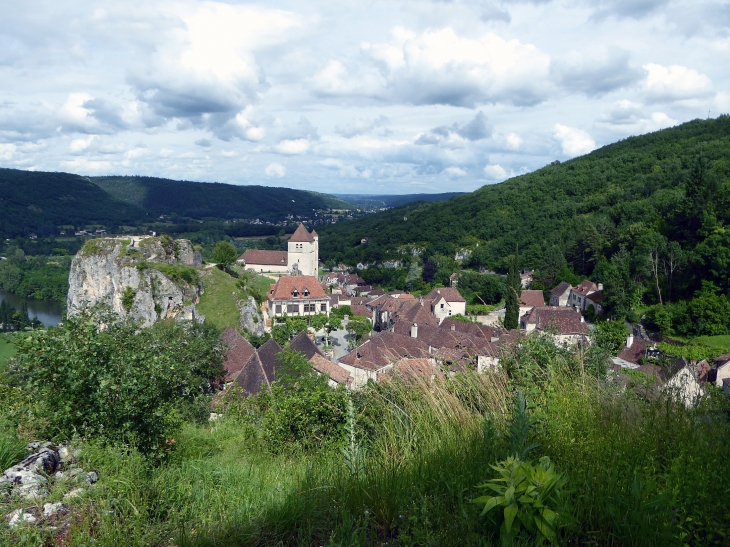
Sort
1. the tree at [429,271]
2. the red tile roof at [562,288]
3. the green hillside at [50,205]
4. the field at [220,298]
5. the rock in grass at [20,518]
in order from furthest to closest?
the green hillside at [50,205] < the tree at [429,271] < the red tile roof at [562,288] < the field at [220,298] < the rock in grass at [20,518]

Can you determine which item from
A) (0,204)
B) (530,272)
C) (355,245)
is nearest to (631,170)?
(530,272)

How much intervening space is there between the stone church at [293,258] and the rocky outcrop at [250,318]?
96.7 ft

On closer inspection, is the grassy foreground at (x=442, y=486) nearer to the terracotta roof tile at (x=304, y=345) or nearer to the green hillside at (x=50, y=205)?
the terracotta roof tile at (x=304, y=345)

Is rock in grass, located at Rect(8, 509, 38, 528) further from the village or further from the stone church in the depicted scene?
the stone church

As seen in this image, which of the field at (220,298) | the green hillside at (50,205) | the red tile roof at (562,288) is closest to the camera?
the field at (220,298)

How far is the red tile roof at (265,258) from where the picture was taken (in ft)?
231

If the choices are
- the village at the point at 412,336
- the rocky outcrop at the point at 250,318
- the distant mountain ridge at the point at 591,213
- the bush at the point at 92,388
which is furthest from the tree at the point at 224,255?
the bush at the point at 92,388

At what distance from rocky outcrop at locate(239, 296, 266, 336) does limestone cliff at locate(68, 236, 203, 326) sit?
313 centimetres

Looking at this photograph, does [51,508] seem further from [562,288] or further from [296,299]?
[562,288]

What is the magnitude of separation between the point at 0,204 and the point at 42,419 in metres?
188

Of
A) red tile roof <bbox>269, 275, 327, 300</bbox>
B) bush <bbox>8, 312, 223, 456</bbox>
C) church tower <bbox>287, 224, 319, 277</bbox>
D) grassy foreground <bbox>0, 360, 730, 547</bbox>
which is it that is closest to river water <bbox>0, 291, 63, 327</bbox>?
→ church tower <bbox>287, 224, 319, 277</bbox>

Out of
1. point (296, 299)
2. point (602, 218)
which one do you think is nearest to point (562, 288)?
point (602, 218)

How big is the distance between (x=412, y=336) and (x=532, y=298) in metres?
22.5

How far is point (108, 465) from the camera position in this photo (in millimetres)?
3744
